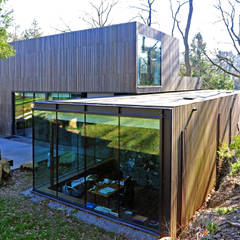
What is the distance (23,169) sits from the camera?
9.53 metres

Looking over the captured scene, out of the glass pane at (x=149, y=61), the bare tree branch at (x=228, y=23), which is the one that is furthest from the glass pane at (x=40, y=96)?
the bare tree branch at (x=228, y=23)

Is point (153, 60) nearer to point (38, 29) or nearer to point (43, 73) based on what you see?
point (43, 73)

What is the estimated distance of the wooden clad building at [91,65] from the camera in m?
11.4

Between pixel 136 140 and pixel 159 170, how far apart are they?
935 millimetres

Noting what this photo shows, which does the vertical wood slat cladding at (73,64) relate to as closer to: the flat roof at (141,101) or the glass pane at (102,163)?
the flat roof at (141,101)

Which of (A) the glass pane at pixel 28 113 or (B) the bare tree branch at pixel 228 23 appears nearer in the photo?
(A) the glass pane at pixel 28 113

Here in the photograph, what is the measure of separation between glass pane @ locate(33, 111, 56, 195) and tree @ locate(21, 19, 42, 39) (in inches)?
1094

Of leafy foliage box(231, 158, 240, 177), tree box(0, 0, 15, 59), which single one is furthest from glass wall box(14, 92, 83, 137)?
leafy foliage box(231, 158, 240, 177)

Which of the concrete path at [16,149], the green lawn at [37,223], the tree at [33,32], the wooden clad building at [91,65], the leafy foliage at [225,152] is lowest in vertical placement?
the green lawn at [37,223]

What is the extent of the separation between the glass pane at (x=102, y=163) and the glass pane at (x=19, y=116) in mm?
9851

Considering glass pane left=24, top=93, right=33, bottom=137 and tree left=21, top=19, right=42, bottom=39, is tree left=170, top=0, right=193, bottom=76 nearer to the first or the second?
glass pane left=24, top=93, right=33, bottom=137

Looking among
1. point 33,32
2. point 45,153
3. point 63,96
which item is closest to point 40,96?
point 63,96

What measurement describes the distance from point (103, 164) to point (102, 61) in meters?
6.59

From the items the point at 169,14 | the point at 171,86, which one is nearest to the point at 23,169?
the point at 171,86
